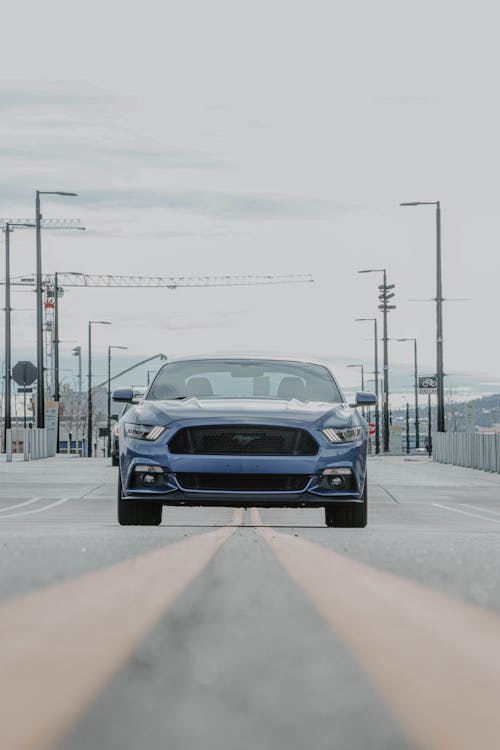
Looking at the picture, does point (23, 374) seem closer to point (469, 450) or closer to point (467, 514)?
point (469, 450)

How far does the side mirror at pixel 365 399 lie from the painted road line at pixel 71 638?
17.4ft

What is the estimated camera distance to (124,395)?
511 inches

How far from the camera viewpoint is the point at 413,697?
12.4ft

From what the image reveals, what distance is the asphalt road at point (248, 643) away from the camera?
334 centimetres

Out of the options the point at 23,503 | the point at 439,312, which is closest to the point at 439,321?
the point at 439,312

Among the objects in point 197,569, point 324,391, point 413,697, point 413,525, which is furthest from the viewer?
point 413,525

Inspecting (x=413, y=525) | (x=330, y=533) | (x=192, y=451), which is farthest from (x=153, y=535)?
(x=413, y=525)

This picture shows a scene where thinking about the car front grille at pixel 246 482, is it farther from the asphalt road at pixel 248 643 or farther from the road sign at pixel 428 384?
the road sign at pixel 428 384

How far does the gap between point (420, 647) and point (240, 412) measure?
281 inches

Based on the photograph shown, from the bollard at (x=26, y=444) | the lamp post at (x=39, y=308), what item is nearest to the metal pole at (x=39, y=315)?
the lamp post at (x=39, y=308)

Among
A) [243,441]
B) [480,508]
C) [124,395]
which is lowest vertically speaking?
[480,508]

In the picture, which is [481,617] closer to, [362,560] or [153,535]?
[362,560]

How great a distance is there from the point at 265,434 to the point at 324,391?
1662 millimetres

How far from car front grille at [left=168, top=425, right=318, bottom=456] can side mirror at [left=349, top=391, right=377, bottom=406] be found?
5.21 ft
